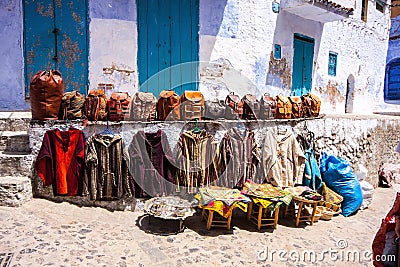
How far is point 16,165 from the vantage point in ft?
14.1

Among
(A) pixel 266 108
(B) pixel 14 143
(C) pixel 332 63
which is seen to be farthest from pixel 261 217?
(C) pixel 332 63

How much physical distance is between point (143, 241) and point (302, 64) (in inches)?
306

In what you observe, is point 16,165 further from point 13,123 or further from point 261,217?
point 261,217

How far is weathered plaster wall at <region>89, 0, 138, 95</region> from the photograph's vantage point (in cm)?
621

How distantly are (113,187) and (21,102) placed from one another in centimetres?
329

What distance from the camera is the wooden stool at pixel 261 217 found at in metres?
4.35

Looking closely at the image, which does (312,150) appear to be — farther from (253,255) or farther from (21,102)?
(21,102)

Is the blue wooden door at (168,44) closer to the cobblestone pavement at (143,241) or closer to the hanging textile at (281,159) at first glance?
the hanging textile at (281,159)

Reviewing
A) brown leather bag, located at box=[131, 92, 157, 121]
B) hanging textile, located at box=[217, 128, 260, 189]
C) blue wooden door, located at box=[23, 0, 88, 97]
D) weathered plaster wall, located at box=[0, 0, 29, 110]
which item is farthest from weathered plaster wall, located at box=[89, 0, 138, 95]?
hanging textile, located at box=[217, 128, 260, 189]

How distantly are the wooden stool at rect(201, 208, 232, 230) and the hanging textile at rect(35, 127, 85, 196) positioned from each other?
186 centimetres

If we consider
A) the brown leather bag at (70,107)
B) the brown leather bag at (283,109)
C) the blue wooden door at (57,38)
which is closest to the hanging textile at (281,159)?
the brown leather bag at (283,109)

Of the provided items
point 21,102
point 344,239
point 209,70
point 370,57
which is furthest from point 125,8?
point 370,57

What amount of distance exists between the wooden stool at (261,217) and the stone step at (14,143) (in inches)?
138

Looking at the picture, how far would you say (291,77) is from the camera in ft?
30.2
